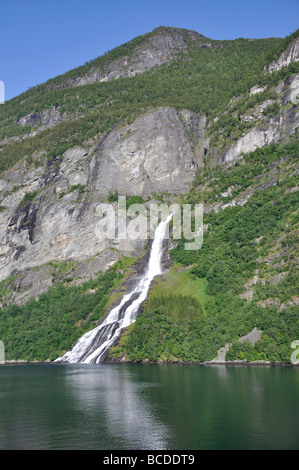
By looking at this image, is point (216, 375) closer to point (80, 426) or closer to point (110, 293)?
point (80, 426)

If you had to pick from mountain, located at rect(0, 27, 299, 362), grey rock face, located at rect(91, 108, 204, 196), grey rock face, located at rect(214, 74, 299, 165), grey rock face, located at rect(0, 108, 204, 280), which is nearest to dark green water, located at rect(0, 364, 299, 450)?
mountain, located at rect(0, 27, 299, 362)

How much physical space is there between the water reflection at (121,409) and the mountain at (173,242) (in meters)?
28.2

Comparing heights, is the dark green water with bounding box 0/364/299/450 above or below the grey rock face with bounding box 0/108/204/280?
below

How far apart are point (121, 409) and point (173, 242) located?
101 meters

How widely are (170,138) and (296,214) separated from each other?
8342 centimetres

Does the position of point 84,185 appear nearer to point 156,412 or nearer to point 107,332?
point 107,332

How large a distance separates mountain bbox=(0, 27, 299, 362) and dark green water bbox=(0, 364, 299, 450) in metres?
26.5

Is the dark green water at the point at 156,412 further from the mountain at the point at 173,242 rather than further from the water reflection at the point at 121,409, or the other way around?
the mountain at the point at 173,242

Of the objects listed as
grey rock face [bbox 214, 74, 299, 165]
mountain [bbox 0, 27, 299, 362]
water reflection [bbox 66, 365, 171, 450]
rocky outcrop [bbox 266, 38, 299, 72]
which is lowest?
water reflection [bbox 66, 365, 171, 450]

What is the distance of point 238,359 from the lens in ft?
288

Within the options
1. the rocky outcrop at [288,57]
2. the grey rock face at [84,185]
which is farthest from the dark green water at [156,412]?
the rocky outcrop at [288,57]

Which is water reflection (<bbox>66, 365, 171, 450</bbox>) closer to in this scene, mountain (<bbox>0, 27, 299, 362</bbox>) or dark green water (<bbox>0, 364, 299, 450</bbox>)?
dark green water (<bbox>0, 364, 299, 450</bbox>)

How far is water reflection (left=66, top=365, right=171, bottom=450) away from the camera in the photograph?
112ft
